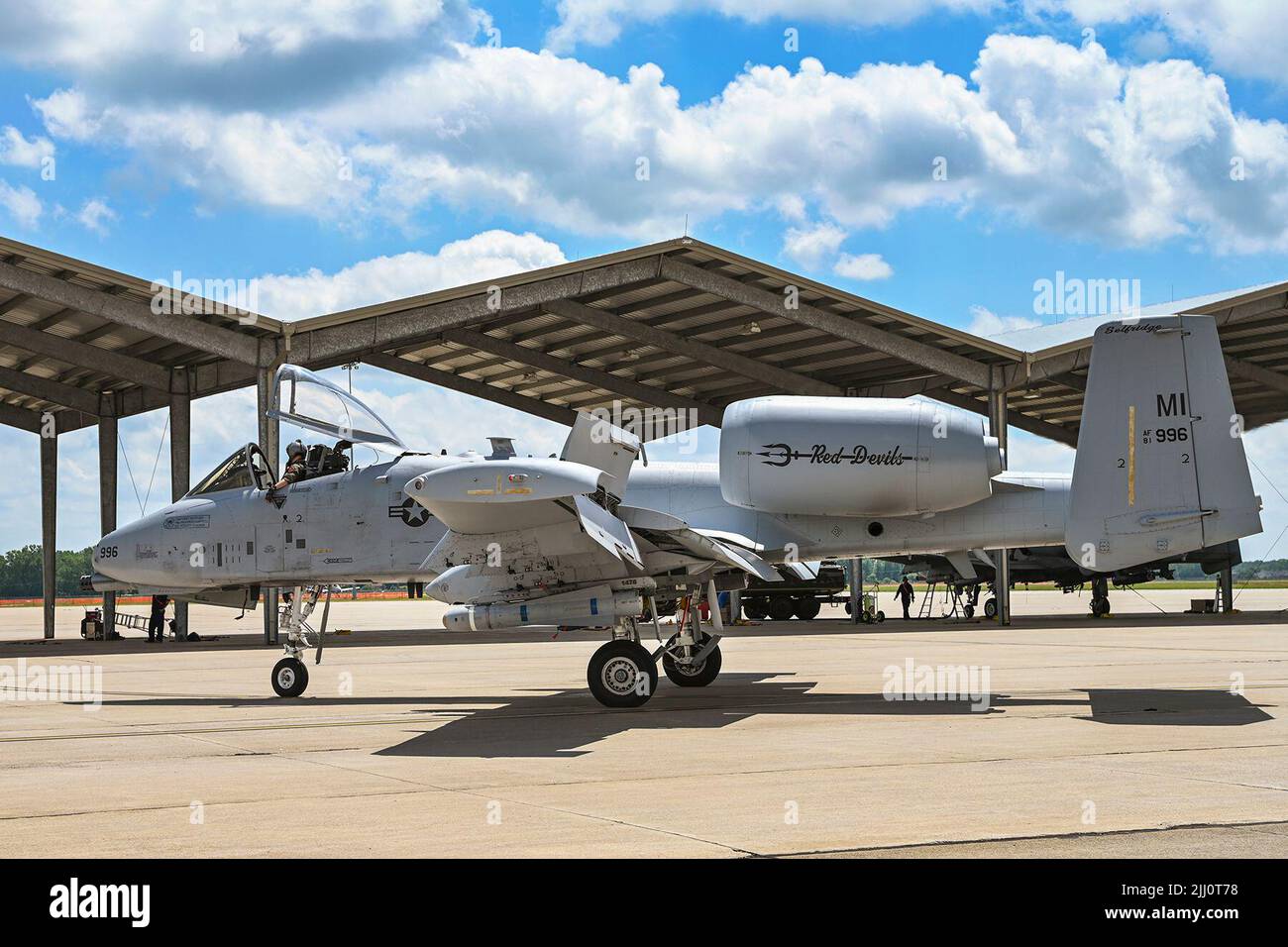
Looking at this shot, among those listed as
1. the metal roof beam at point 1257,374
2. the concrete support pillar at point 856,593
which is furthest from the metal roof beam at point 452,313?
the metal roof beam at point 1257,374

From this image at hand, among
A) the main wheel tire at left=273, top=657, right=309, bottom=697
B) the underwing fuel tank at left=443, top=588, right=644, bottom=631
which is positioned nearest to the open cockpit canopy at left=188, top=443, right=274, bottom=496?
the main wheel tire at left=273, top=657, right=309, bottom=697

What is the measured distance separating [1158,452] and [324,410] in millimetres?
9060

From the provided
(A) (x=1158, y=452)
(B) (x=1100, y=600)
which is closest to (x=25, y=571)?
(B) (x=1100, y=600)

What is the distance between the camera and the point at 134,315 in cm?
2697

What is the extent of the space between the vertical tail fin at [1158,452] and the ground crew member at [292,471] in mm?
8888

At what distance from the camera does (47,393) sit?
37.8m

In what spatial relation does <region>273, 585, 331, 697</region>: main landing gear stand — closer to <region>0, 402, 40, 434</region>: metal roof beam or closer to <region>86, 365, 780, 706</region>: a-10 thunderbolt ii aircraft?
<region>86, 365, 780, 706</region>: a-10 thunderbolt ii aircraft

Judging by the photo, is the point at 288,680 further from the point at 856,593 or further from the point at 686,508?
the point at 856,593

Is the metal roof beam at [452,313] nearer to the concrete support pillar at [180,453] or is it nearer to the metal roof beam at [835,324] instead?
the metal roof beam at [835,324]

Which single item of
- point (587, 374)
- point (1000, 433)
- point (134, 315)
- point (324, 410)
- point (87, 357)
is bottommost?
A: point (324, 410)

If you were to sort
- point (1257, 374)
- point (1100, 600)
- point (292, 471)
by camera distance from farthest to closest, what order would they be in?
1. point (1100, 600)
2. point (1257, 374)
3. point (292, 471)
